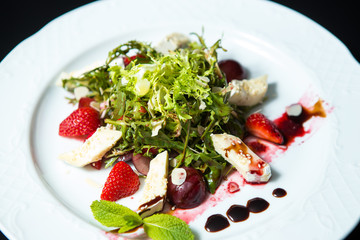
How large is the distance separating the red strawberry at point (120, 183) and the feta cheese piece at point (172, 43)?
1239mm

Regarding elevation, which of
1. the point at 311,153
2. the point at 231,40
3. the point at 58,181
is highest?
the point at 231,40

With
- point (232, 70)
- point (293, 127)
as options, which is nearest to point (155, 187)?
point (293, 127)

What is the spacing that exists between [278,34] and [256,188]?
175cm

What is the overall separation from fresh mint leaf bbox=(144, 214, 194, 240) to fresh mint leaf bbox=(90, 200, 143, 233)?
8cm

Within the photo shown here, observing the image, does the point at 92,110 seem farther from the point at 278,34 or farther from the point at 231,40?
the point at 278,34

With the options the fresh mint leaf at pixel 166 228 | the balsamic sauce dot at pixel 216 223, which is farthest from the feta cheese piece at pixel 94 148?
the balsamic sauce dot at pixel 216 223

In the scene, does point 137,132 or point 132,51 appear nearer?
point 137,132

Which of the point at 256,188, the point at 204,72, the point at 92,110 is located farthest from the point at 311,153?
the point at 92,110

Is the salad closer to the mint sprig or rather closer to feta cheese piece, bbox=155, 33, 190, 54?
the mint sprig

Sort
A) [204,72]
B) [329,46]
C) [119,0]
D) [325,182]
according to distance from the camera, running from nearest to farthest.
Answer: [325,182]
[204,72]
[329,46]
[119,0]

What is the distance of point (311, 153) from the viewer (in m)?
3.08

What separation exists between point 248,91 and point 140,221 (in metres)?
1.45

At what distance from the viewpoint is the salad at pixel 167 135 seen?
2777mm

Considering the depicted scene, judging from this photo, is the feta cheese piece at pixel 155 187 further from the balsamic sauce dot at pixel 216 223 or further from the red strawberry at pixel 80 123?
the red strawberry at pixel 80 123
